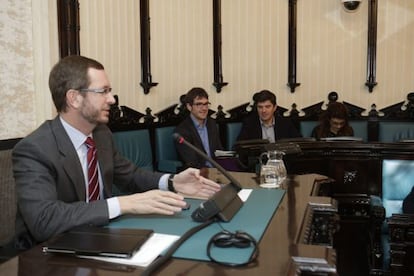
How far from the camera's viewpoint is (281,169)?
7.76ft

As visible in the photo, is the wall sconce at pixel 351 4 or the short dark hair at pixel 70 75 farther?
the wall sconce at pixel 351 4

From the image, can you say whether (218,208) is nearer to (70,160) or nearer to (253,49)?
(70,160)

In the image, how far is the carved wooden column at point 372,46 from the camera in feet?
18.2

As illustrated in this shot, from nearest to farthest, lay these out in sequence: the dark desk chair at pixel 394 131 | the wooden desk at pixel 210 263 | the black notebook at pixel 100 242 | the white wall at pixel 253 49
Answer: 1. the wooden desk at pixel 210 263
2. the black notebook at pixel 100 242
3. the white wall at pixel 253 49
4. the dark desk chair at pixel 394 131

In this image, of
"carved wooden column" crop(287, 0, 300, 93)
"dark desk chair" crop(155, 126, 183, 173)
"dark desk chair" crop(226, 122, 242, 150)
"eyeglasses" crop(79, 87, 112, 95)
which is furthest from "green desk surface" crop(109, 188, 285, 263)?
"carved wooden column" crop(287, 0, 300, 93)

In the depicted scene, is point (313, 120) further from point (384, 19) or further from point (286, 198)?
point (286, 198)

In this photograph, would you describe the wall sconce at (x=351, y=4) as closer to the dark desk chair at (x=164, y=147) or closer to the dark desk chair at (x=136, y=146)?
the dark desk chair at (x=164, y=147)

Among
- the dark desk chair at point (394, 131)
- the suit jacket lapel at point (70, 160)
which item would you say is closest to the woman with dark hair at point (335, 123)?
the dark desk chair at point (394, 131)

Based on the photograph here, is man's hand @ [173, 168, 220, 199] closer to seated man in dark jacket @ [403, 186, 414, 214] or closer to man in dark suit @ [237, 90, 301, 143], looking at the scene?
seated man in dark jacket @ [403, 186, 414, 214]

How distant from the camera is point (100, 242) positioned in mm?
1402

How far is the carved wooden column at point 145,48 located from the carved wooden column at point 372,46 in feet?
8.44

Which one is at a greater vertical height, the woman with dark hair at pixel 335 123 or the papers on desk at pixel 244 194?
the woman with dark hair at pixel 335 123

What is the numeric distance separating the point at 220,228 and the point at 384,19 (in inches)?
188

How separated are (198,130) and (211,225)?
9.51 feet
